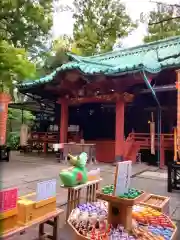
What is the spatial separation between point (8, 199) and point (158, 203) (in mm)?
2320

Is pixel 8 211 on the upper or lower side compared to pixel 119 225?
upper

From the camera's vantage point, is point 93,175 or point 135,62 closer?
point 93,175

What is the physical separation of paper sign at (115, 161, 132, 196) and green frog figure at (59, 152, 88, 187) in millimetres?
888

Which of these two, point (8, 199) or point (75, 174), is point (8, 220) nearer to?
point (8, 199)

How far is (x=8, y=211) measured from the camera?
2.69 m

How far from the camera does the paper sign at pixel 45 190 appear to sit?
10.1ft

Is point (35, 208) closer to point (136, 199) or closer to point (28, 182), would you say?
point (136, 199)

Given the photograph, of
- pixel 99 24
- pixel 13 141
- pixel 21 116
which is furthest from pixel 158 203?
pixel 99 24

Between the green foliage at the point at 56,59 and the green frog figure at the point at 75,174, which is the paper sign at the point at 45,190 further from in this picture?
the green foliage at the point at 56,59

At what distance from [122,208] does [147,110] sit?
10.4 m

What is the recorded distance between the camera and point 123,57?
13.8m

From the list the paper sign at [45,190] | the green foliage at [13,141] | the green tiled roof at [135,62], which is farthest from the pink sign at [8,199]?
the green foliage at [13,141]

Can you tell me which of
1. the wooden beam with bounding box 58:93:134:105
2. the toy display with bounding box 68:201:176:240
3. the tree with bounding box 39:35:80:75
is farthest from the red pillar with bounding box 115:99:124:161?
the toy display with bounding box 68:201:176:240

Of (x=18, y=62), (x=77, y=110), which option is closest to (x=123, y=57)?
(x=77, y=110)
